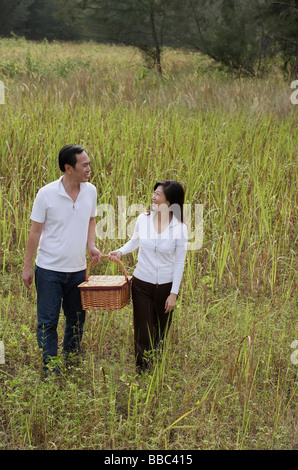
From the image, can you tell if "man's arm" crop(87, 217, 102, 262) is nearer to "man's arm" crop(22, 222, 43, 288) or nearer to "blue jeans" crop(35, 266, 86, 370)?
"blue jeans" crop(35, 266, 86, 370)

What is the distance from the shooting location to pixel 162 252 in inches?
134

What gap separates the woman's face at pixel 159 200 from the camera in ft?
11.2

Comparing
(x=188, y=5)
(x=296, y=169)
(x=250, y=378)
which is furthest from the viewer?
(x=188, y=5)

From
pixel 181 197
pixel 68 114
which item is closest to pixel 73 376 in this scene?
pixel 181 197

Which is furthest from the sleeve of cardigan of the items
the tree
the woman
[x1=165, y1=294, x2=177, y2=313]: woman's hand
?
the tree

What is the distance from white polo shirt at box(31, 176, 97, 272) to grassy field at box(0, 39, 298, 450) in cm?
60

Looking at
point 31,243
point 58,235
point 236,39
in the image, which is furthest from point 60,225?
point 236,39

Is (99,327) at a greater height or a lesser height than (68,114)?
lesser

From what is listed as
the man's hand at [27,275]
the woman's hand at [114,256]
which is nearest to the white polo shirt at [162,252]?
the woman's hand at [114,256]

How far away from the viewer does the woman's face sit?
3.41 metres

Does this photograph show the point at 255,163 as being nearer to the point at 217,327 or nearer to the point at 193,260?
the point at 193,260
